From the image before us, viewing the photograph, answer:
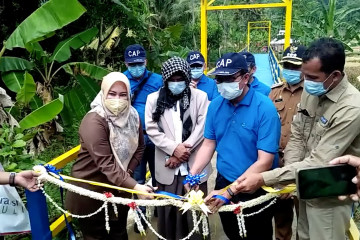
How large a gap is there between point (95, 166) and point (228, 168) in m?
0.93

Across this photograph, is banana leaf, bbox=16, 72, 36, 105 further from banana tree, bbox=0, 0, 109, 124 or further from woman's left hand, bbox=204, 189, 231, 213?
woman's left hand, bbox=204, 189, 231, 213

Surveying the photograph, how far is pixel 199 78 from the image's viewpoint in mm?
4156

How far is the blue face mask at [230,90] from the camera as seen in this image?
238 cm

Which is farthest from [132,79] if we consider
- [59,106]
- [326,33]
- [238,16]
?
[238,16]

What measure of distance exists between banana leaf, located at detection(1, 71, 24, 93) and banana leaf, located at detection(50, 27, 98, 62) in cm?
55

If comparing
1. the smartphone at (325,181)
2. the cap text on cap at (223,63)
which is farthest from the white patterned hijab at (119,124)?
the smartphone at (325,181)

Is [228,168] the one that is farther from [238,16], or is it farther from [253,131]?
[238,16]

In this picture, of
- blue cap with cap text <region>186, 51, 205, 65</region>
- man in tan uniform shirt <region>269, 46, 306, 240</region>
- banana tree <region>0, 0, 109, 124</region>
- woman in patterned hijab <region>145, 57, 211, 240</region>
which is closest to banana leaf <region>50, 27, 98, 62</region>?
banana tree <region>0, 0, 109, 124</region>

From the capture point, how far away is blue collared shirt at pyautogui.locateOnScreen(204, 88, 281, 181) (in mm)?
2326

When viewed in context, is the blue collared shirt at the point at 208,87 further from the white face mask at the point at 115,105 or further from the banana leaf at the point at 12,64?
the banana leaf at the point at 12,64

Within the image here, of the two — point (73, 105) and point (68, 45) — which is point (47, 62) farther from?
point (73, 105)

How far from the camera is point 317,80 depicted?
6.53ft

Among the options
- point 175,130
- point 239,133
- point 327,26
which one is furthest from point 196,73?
point 327,26

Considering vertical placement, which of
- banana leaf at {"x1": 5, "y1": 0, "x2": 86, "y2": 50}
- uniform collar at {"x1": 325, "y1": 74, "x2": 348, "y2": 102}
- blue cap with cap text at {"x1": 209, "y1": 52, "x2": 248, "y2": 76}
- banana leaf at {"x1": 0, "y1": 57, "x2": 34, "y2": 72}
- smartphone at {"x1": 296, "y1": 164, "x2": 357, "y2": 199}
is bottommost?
smartphone at {"x1": 296, "y1": 164, "x2": 357, "y2": 199}
